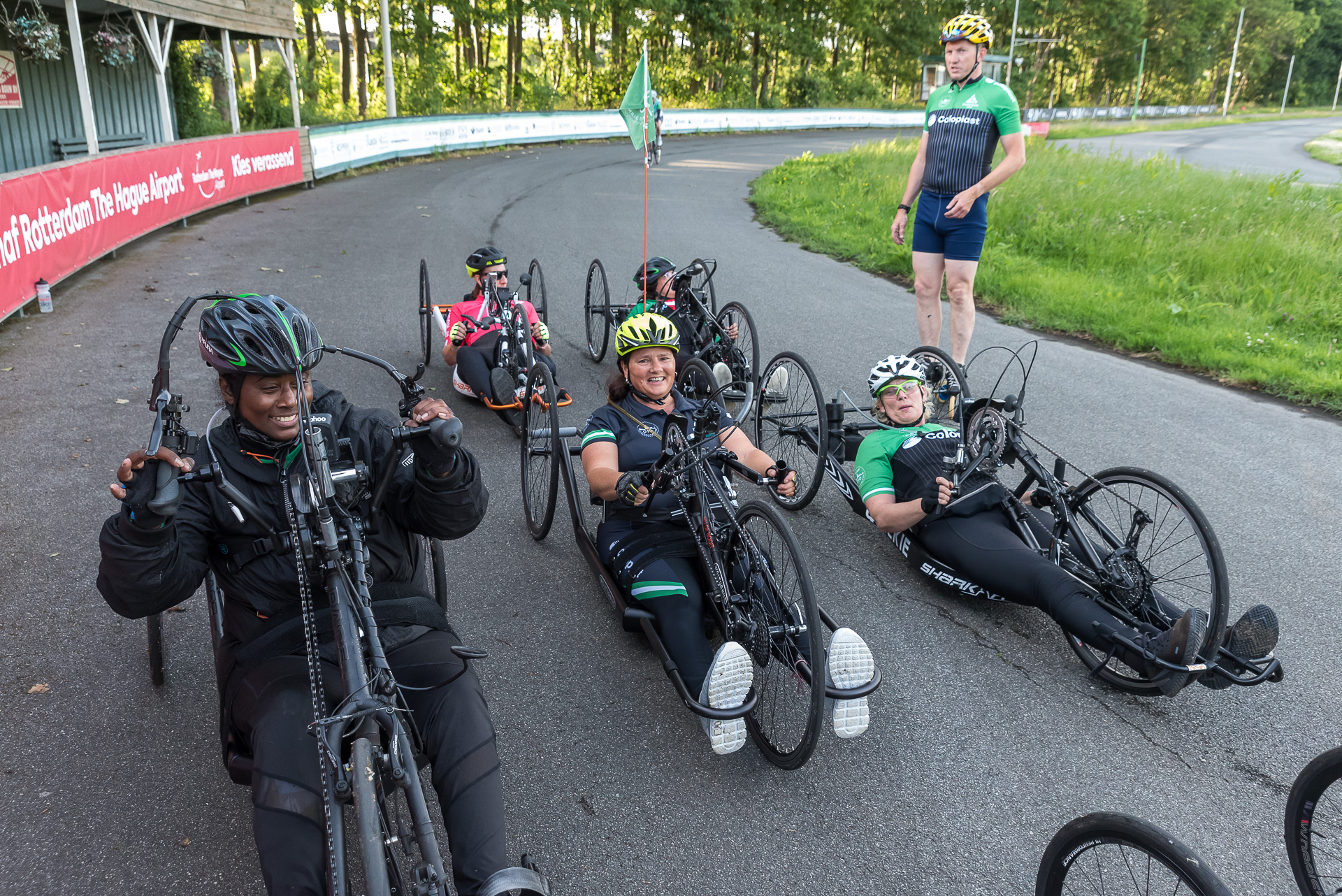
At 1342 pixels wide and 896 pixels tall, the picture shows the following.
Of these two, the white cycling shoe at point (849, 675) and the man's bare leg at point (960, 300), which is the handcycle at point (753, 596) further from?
the man's bare leg at point (960, 300)

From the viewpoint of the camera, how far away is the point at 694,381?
4.83 metres

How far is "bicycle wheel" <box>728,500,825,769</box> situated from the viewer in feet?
9.12

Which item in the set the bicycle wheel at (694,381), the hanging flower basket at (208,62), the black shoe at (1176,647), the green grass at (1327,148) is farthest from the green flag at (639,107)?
the green grass at (1327,148)

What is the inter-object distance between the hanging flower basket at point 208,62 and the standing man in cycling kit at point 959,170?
16322mm

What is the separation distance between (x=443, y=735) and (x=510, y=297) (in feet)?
14.7

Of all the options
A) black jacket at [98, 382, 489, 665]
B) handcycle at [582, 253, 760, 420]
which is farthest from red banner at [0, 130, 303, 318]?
black jacket at [98, 382, 489, 665]

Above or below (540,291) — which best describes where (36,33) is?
above

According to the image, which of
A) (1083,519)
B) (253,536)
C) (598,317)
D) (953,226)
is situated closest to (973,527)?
(1083,519)

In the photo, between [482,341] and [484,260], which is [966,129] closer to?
[484,260]

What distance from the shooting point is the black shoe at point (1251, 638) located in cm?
304

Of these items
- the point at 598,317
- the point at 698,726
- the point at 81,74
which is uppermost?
the point at 81,74

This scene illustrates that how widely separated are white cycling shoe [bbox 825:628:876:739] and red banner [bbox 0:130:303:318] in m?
7.99

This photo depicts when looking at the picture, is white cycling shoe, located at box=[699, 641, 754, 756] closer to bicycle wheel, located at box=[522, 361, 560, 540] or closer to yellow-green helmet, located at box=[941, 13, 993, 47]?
bicycle wheel, located at box=[522, 361, 560, 540]

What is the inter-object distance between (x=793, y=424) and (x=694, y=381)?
90 cm
